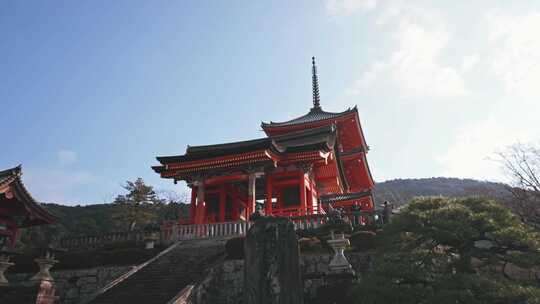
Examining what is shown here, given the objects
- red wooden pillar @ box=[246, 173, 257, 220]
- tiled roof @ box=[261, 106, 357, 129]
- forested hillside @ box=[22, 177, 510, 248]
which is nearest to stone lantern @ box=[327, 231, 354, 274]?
forested hillside @ box=[22, 177, 510, 248]

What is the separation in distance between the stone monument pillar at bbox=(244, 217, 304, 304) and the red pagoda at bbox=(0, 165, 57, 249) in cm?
1927

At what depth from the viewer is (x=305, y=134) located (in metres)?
27.7

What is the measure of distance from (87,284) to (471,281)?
1416 centimetres

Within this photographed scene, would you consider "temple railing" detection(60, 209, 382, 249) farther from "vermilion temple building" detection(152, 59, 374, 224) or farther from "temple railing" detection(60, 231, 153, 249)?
"vermilion temple building" detection(152, 59, 374, 224)

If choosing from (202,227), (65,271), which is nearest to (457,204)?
(202,227)

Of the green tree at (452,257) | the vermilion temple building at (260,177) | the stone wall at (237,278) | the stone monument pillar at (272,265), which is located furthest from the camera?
the vermilion temple building at (260,177)

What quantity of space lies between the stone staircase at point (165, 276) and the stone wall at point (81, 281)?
1.94 meters

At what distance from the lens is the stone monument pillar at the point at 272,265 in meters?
4.70

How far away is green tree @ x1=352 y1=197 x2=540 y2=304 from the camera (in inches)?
243

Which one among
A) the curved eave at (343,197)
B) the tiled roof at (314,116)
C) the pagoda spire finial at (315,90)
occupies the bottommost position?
the curved eave at (343,197)

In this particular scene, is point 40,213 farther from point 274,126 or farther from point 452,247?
point 452,247

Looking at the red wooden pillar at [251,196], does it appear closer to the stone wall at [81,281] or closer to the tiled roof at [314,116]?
the stone wall at [81,281]

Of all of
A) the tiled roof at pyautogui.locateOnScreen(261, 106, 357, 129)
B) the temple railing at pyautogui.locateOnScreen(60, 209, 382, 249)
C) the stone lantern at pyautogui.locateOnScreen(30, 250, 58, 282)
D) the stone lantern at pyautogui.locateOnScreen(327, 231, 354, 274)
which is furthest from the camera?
the tiled roof at pyautogui.locateOnScreen(261, 106, 357, 129)

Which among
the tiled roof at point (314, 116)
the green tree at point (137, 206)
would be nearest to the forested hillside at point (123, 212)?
the green tree at point (137, 206)
